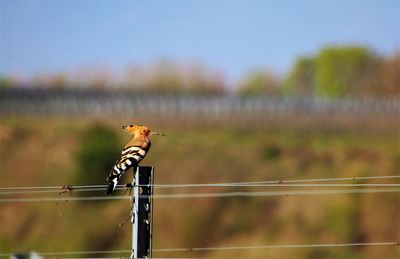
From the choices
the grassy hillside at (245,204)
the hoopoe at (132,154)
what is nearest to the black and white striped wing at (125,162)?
the hoopoe at (132,154)

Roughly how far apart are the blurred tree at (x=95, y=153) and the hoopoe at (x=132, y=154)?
1489cm

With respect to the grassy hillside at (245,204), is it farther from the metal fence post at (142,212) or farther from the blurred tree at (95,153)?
the metal fence post at (142,212)

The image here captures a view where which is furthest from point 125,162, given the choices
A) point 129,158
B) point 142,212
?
point 142,212

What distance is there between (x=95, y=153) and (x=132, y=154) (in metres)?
15.7

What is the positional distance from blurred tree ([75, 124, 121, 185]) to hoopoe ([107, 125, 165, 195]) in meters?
14.9

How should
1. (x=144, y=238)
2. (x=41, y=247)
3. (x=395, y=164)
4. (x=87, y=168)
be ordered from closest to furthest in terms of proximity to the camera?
(x=144, y=238) → (x=41, y=247) → (x=87, y=168) → (x=395, y=164)

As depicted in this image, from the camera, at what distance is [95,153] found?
23281 millimetres

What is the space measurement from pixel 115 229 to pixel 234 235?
3.53 meters

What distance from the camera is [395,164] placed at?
25.2 metres

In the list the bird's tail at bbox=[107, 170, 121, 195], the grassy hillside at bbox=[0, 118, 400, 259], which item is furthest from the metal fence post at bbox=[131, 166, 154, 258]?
the grassy hillside at bbox=[0, 118, 400, 259]

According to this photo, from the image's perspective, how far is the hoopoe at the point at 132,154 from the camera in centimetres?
744

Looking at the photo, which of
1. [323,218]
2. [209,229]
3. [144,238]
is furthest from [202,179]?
[144,238]

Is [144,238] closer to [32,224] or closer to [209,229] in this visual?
[32,224]

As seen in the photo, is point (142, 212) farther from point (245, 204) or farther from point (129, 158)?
point (245, 204)
